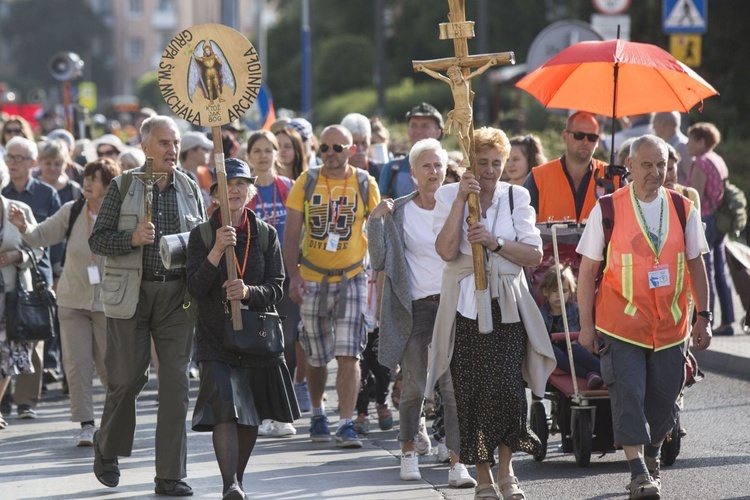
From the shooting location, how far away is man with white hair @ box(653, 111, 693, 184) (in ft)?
42.6

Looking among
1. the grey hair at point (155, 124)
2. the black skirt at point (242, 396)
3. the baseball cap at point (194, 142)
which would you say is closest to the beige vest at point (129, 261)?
the grey hair at point (155, 124)

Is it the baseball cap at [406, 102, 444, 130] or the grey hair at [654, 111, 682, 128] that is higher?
the baseball cap at [406, 102, 444, 130]

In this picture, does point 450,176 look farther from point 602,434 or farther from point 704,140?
point 704,140

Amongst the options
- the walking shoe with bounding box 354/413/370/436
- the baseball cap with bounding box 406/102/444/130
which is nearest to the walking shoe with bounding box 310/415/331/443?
the walking shoe with bounding box 354/413/370/436

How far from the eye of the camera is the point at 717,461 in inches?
336

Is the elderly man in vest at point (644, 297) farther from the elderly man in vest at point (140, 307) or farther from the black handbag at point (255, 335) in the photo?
the elderly man in vest at point (140, 307)

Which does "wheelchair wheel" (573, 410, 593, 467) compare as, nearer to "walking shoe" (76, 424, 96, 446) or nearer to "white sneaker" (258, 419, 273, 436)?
"white sneaker" (258, 419, 273, 436)

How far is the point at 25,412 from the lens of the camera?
10.8m

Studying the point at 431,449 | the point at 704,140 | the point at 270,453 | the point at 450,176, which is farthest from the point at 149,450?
the point at 704,140

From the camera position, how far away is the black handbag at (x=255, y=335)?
7.32m

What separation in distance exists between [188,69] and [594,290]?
8.08 ft

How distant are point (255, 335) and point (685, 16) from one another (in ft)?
29.5

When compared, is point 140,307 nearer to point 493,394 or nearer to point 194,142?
point 493,394

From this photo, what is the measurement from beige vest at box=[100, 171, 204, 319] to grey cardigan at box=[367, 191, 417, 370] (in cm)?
112
